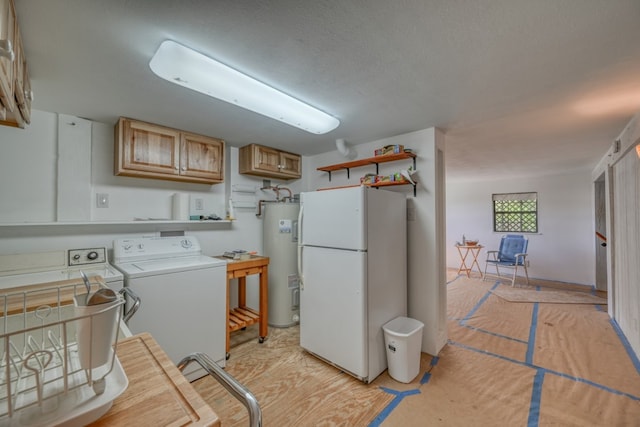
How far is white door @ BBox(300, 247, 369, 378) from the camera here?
213 cm

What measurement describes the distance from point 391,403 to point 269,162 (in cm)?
261

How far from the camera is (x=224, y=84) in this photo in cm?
159

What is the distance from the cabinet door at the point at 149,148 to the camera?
227cm

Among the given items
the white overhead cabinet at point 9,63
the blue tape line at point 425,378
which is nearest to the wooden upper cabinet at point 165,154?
the white overhead cabinet at point 9,63

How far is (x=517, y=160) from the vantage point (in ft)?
13.3

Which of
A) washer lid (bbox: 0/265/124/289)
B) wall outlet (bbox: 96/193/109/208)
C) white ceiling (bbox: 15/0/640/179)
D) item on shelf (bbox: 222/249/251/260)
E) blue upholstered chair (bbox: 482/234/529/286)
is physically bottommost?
blue upholstered chair (bbox: 482/234/529/286)

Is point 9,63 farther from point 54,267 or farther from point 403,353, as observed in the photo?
point 403,353

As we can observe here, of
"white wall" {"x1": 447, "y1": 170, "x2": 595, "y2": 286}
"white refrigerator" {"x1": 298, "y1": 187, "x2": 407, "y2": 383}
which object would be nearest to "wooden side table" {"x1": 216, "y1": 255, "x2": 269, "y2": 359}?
"white refrigerator" {"x1": 298, "y1": 187, "x2": 407, "y2": 383}

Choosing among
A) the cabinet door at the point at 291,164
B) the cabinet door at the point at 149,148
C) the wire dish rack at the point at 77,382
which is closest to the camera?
the wire dish rack at the point at 77,382

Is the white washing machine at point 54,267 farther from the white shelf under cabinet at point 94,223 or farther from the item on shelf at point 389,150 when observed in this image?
the item on shelf at point 389,150

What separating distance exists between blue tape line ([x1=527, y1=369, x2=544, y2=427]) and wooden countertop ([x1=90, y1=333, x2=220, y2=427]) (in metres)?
2.14

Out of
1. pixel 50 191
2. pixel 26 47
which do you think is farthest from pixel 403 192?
pixel 50 191

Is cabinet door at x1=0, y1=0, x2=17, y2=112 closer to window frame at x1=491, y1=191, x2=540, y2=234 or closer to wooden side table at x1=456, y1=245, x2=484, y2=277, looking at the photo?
wooden side table at x1=456, y1=245, x2=484, y2=277

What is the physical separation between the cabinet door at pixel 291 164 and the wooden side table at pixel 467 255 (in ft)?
13.9
